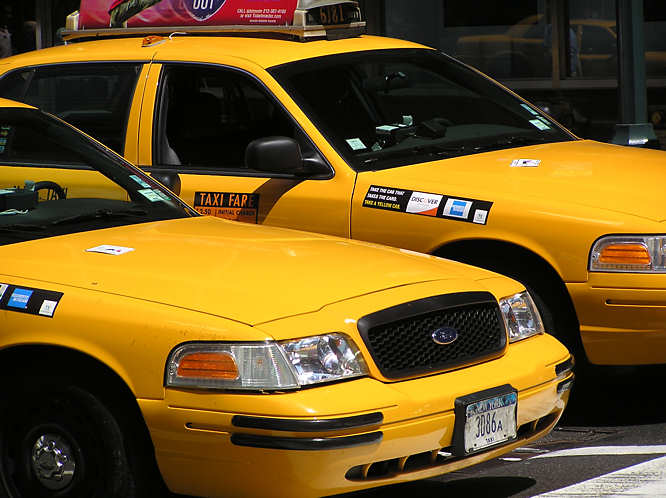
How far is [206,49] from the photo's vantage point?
283 inches

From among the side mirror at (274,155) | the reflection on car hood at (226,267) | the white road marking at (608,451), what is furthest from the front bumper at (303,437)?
the side mirror at (274,155)

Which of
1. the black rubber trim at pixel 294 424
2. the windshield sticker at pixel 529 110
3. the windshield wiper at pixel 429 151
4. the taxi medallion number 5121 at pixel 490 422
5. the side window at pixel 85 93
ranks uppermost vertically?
the side window at pixel 85 93

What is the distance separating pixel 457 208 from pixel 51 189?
1783mm

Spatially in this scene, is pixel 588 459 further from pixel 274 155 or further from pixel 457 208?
pixel 274 155

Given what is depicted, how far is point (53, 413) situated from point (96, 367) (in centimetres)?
20

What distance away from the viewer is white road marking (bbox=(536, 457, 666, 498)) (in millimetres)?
4977

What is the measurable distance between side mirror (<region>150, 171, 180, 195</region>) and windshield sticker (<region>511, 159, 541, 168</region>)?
1.61m

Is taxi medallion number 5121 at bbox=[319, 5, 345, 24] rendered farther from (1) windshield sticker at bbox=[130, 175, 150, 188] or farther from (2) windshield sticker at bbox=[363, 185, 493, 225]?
(1) windshield sticker at bbox=[130, 175, 150, 188]

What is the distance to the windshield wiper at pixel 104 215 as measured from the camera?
17.4 ft

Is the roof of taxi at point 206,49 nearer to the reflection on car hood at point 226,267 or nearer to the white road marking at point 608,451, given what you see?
the reflection on car hood at point 226,267

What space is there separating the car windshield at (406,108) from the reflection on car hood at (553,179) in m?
0.19

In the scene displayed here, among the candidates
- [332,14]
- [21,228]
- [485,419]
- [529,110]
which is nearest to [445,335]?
[485,419]

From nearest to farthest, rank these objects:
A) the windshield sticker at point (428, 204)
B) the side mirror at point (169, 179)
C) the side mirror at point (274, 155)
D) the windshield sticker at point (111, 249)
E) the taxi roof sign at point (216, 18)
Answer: the windshield sticker at point (111, 249) < the windshield sticker at point (428, 204) < the side mirror at point (274, 155) < the side mirror at point (169, 179) < the taxi roof sign at point (216, 18)

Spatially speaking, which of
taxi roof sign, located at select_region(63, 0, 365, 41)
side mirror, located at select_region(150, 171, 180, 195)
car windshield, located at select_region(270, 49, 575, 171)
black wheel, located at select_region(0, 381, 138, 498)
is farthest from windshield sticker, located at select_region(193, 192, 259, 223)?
black wheel, located at select_region(0, 381, 138, 498)
